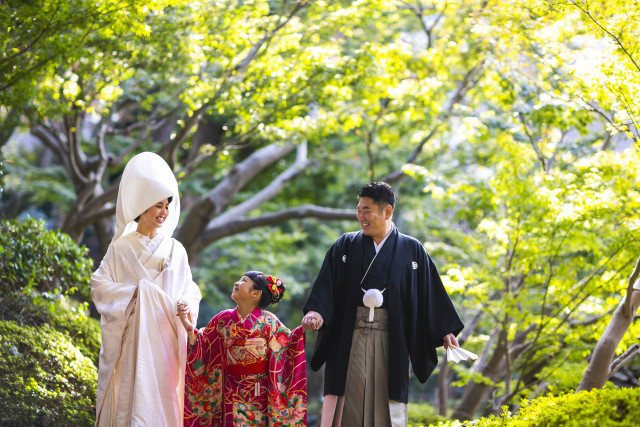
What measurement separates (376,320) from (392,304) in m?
0.17

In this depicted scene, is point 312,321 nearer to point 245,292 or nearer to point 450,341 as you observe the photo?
point 245,292

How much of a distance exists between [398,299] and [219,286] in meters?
15.9

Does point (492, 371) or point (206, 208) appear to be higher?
point (206, 208)

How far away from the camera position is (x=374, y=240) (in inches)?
187

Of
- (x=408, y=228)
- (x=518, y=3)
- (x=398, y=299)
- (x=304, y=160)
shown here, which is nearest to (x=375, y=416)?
(x=398, y=299)

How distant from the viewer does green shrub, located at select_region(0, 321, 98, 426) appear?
513cm

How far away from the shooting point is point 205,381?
460 cm

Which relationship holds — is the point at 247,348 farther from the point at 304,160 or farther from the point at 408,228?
the point at 408,228

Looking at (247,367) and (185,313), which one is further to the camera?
(185,313)

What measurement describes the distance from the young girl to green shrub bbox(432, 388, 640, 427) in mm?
1448

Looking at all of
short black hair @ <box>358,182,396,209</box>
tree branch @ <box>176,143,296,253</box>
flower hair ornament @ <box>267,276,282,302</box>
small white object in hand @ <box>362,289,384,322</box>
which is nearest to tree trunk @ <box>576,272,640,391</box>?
small white object in hand @ <box>362,289,384,322</box>

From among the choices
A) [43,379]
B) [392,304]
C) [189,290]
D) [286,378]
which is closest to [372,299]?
[392,304]

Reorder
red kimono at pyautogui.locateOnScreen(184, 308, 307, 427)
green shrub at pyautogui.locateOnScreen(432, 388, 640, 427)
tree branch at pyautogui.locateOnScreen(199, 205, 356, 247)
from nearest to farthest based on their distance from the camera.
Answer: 1. green shrub at pyautogui.locateOnScreen(432, 388, 640, 427)
2. red kimono at pyautogui.locateOnScreen(184, 308, 307, 427)
3. tree branch at pyautogui.locateOnScreen(199, 205, 356, 247)

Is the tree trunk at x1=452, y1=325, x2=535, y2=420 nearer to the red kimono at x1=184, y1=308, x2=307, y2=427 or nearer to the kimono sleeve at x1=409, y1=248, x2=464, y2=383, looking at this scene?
the kimono sleeve at x1=409, y1=248, x2=464, y2=383
